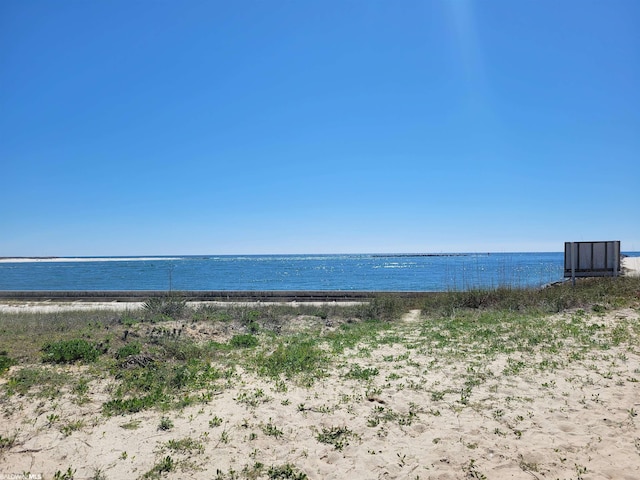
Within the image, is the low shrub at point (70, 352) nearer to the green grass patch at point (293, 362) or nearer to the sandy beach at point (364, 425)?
the sandy beach at point (364, 425)

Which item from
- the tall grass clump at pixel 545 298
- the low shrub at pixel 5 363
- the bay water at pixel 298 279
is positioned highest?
the tall grass clump at pixel 545 298

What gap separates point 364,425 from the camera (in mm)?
5223

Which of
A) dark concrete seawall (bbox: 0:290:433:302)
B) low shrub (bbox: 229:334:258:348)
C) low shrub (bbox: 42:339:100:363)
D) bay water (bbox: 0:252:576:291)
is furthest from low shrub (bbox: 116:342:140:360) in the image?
dark concrete seawall (bbox: 0:290:433:302)

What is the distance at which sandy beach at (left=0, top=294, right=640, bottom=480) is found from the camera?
4.27 metres

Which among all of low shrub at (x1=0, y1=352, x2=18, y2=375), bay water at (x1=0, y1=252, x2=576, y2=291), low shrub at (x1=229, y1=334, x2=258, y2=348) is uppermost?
low shrub at (x1=0, y1=352, x2=18, y2=375)

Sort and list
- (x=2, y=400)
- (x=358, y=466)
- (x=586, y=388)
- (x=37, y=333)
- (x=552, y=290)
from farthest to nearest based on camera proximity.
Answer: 1. (x=552, y=290)
2. (x=37, y=333)
3. (x=586, y=388)
4. (x=2, y=400)
5. (x=358, y=466)

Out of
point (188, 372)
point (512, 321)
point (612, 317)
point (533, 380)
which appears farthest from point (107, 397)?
point (612, 317)

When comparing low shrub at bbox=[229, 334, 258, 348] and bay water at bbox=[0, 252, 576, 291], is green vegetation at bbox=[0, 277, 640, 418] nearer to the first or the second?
low shrub at bbox=[229, 334, 258, 348]

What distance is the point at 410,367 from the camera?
7.61 metres

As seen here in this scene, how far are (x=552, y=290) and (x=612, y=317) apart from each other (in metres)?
3.96

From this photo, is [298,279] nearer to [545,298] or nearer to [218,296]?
[218,296]

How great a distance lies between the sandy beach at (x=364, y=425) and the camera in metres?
4.27

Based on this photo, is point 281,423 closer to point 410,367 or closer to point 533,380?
point 410,367

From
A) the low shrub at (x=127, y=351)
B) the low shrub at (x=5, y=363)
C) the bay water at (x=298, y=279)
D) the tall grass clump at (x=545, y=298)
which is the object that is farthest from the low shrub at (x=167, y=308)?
the tall grass clump at (x=545, y=298)
